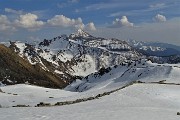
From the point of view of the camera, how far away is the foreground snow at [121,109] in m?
26.9

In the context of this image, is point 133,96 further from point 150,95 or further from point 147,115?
point 147,115

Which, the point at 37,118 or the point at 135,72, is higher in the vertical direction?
the point at 37,118

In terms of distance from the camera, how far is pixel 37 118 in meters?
25.6

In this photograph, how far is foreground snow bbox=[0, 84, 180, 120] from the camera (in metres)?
26.9

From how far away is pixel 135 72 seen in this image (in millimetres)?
195000

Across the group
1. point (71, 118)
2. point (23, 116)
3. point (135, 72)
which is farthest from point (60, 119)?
point (135, 72)

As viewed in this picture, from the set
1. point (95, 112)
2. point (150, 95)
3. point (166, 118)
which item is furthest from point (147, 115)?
point (150, 95)

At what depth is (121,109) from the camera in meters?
31.6

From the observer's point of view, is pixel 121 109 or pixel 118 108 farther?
pixel 118 108

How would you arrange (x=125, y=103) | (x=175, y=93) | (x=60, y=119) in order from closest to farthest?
1. (x=60, y=119)
2. (x=125, y=103)
3. (x=175, y=93)

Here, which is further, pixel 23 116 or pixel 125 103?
pixel 125 103

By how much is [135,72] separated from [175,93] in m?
147

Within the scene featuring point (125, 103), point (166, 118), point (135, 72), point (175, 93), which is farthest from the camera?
point (135, 72)

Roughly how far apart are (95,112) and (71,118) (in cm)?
372
